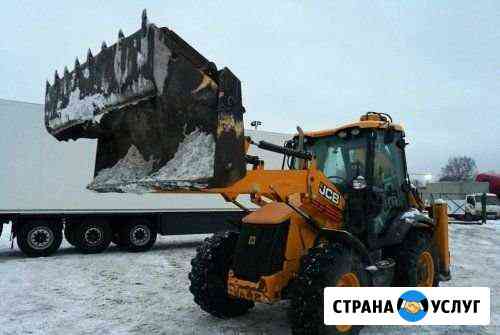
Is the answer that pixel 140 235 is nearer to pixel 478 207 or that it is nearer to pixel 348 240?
pixel 348 240

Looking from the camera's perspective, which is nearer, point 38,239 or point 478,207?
point 38,239

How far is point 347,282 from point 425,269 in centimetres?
191

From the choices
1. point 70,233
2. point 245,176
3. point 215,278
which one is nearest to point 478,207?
point 70,233

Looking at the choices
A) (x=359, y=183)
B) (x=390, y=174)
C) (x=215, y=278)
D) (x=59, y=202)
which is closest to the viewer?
(x=359, y=183)

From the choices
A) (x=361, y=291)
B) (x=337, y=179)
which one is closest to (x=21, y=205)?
(x=337, y=179)

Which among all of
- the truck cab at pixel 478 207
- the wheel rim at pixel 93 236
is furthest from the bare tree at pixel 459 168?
the wheel rim at pixel 93 236

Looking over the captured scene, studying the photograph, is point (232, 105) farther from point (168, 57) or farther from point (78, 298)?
point (78, 298)

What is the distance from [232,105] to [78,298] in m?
Result: 4.40

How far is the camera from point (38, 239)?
1074cm

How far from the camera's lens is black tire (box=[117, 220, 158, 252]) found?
11.8 meters

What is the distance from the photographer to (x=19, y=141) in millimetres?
10547

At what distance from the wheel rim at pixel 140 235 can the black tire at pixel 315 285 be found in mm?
8198

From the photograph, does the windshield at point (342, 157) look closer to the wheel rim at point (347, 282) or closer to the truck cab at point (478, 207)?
the wheel rim at point (347, 282)

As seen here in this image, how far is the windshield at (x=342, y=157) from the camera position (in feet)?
18.0
